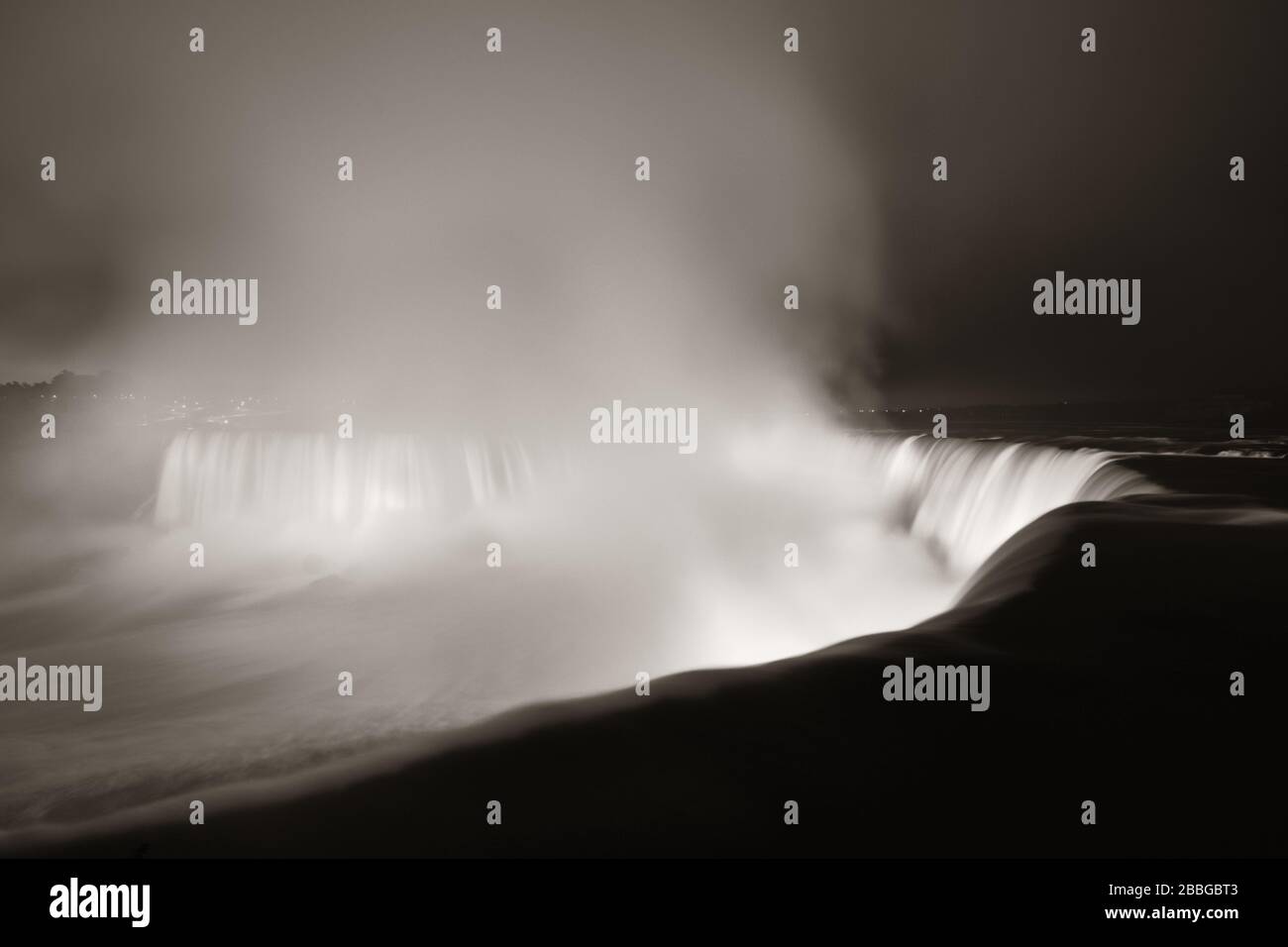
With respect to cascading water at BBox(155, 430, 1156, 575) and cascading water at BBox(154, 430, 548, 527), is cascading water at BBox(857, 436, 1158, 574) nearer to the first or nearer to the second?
cascading water at BBox(155, 430, 1156, 575)

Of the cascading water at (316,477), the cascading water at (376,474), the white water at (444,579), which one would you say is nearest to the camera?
the white water at (444,579)

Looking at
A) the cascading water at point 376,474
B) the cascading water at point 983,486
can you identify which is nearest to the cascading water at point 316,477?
the cascading water at point 376,474

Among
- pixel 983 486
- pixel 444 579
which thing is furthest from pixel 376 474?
pixel 983 486

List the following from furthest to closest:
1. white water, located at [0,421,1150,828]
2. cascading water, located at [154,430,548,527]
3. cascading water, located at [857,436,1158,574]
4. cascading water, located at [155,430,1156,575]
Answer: cascading water, located at [154,430,548,527] → cascading water, located at [155,430,1156,575] → cascading water, located at [857,436,1158,574] → white water, located at [0,421,1150,828]

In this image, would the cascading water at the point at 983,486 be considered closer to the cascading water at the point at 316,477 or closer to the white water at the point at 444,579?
the white water at the point at 444,579

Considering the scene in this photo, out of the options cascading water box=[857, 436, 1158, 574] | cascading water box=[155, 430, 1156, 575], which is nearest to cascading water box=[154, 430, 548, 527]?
cascading water box=[155, 430, 1156, 575]

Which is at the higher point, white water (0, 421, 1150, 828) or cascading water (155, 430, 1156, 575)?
cascading water (155, 430, 1156, 575)

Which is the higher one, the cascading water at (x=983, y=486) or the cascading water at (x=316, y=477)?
the cascading water at (x=316, y=477)

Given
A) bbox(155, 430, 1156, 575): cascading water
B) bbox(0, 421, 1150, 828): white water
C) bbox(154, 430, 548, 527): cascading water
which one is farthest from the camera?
bbox(154, 430, 548, 527): cascading water

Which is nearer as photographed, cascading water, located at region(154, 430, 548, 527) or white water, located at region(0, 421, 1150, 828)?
white water, located at region(0, 421, 1150, 828)
